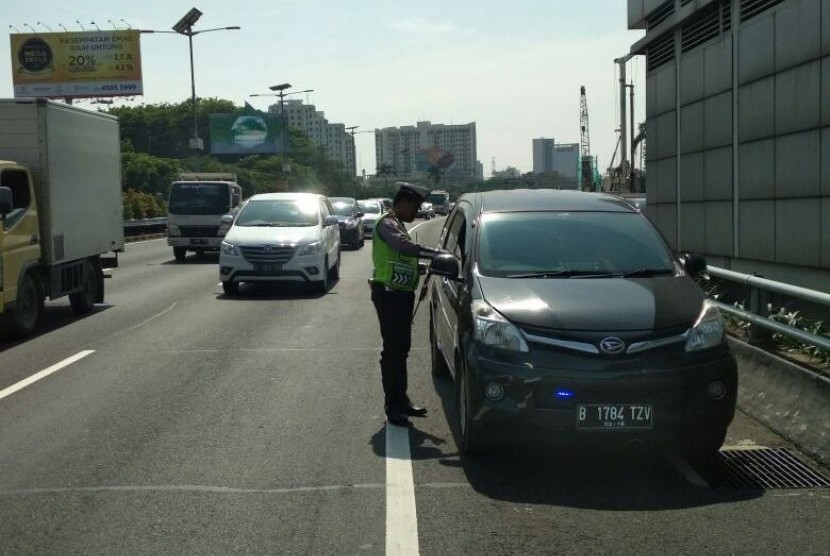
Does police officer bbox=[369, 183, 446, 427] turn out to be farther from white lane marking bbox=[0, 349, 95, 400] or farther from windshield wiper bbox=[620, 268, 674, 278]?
white lane marking bbox=[0, 349, 95, 400]

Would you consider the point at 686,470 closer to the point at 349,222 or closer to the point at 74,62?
the point at 349,222

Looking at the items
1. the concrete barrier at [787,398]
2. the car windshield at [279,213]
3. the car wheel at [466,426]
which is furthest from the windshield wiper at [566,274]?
the car windshield at [279,213]

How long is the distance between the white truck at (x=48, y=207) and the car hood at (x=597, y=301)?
6791 mm

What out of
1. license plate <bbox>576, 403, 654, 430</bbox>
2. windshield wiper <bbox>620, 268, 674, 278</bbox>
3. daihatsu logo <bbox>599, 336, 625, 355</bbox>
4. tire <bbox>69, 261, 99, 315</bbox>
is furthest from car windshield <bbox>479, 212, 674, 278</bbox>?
tire <bbox>69, 261, 99, 315</bbox>

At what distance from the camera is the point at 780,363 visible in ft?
23.0

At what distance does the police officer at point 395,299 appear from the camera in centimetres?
708

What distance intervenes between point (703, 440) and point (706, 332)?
634mm

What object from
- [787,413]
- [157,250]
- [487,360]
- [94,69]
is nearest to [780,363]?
[787,413]

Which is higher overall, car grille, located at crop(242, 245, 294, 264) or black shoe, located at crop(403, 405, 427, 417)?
car grille, located at crop(242, 245, 294, 264)

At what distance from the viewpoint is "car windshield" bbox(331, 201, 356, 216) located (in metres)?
30.6

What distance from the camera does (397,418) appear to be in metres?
6.97

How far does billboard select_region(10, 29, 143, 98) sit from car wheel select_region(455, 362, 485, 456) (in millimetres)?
51821

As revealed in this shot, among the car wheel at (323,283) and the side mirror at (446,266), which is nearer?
the side mirror at (446,266)

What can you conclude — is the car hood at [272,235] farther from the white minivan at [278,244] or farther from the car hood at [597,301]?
the car hood at [597,301]
